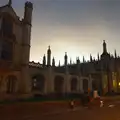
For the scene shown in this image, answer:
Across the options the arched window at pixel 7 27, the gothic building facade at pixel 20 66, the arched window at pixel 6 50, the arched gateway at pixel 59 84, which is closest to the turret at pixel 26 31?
the gothic building facade at pixel 20 66

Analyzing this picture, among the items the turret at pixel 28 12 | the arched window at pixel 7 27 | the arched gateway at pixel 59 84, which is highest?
the turret at pixel 28 12

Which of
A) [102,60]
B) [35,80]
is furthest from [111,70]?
[35,80]

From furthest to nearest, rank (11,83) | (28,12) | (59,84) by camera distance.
Result: (59,84) → (28,12) → (11,83)

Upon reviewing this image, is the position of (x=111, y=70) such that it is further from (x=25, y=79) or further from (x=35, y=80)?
(x=25, y=79)

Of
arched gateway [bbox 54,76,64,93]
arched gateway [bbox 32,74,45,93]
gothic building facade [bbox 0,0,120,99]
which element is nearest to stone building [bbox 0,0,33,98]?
gothic building facade [bbox 0,0,120,99]

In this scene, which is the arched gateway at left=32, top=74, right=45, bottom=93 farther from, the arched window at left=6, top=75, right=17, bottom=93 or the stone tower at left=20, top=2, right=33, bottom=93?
the arched window at left=6, top=75, right=17, bottom=93

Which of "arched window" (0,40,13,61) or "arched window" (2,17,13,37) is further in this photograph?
"arched window" (2,17,13,37)

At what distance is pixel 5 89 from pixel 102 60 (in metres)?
34.0

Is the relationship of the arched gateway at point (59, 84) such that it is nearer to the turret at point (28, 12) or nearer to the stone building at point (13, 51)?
the stone building at point (13, 51)

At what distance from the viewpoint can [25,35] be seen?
2847 centimetres

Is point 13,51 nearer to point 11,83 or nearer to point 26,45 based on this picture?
point 26,45

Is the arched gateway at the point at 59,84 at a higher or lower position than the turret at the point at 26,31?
lower

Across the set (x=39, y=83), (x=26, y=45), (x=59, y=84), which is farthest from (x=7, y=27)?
(x=59, y=84)

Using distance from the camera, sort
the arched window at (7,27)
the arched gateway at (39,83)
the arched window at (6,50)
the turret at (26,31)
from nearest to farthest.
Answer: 1. the arched window at (6,50)
2. the arched window at (7,27)
3. the turret at (26,31)
4. the arched gateway at (39,83)
